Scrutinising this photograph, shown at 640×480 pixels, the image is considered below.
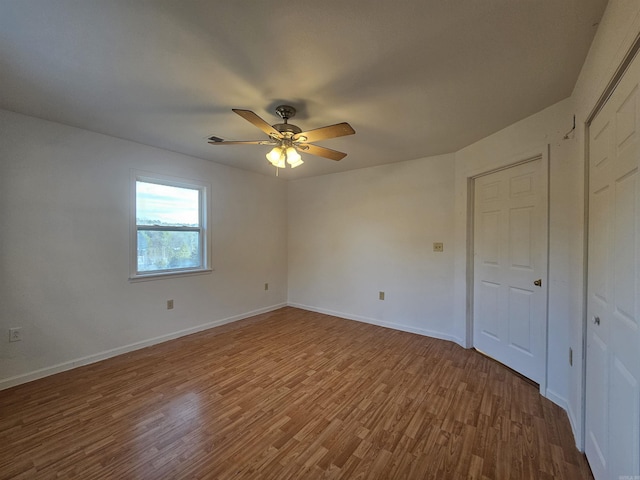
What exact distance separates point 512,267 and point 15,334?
458 cm

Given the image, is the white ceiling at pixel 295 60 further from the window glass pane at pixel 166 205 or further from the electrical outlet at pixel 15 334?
the electrical outlet at pixel 15 334

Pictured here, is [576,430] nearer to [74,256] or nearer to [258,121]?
[258,121]

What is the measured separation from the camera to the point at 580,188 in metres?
1.69

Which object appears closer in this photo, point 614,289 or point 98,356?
point 614,289

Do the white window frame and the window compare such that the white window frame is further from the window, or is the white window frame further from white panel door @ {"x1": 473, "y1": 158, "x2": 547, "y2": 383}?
white panel door @ {"x1": 473, "y1": 158, "x2": 547, "y2": 383}

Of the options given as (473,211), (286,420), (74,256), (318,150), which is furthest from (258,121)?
(473,211)

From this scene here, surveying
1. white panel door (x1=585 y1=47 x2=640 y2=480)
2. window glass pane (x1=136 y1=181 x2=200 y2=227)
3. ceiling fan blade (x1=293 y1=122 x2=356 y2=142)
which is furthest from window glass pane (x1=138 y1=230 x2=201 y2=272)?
white panel door (x1=585 y1=47 x2=640 y2=480)

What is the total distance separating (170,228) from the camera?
3389 millimetres

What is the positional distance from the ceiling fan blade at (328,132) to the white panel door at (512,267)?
67.4 inches

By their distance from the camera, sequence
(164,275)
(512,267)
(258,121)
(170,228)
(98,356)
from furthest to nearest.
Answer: (170,228) < (164,275) < (98,356) < (512,267) < (258,121)

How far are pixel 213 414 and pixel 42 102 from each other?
2.78 meters

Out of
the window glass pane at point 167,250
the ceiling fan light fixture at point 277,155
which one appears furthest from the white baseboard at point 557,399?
the window glass pane at point 167,250

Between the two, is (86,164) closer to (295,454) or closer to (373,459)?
(295,454)

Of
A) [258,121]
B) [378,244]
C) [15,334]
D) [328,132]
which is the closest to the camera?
[258,121]
